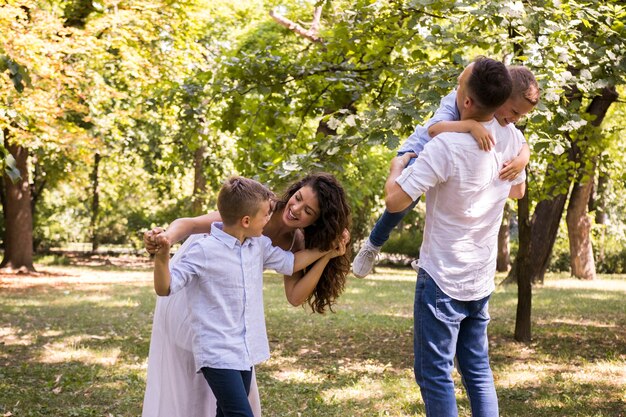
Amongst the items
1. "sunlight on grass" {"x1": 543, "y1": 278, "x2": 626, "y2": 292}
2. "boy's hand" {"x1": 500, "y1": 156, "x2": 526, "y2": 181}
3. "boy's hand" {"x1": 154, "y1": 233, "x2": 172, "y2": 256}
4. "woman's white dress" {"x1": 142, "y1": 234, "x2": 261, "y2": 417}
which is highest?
"boy's hand" {"x1": 500, "y1": 156, "x2": 526, "y2": 181}

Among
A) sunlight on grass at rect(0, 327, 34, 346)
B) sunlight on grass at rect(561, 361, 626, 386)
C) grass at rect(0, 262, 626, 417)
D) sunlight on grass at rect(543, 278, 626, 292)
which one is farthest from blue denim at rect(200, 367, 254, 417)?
sunlight on grass at rect(543, 278, 626, 292)

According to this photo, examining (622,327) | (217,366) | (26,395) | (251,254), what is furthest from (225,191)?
(622,327)

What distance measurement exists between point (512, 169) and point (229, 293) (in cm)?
139

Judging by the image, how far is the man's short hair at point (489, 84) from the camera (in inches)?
131

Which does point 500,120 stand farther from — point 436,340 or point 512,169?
point 436,340

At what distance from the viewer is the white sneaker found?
4222mm

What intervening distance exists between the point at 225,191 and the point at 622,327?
32.0 feet

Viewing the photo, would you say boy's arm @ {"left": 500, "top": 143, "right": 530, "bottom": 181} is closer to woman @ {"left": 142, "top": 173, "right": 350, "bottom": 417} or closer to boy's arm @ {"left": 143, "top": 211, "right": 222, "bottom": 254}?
woman @ {"left": 142, "top": 173, "right": 350, "bottom": 417}

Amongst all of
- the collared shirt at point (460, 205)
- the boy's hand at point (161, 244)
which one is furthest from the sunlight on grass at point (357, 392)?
the boy's hand at point (161, 244)

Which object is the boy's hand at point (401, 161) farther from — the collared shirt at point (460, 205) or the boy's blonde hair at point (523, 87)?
the boy's blonde hair at point (523, 87)

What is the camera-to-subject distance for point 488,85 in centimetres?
335

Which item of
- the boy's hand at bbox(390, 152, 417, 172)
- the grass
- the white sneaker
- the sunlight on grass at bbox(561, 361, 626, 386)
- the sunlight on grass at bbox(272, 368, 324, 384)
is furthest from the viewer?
the sunlight on grass at bbox(272, 368, 324, 384)

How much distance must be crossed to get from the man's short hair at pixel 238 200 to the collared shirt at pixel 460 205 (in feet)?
2.14

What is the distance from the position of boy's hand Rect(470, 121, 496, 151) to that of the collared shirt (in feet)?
0.08
